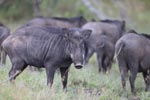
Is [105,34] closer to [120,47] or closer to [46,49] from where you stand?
[120,47]

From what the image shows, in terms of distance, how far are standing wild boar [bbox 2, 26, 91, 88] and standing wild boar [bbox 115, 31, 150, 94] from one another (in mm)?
1507

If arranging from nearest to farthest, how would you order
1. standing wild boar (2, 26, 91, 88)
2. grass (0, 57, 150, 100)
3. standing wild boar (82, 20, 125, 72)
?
grass (0, 57, 150, 100) → standing wild boar (2, 26, 91, 88) → standing wild boar (82, 20, 125, 72)

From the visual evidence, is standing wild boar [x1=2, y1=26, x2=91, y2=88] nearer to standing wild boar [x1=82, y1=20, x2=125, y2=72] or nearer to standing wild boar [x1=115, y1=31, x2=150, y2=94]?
standing wild boar [x1=115, y1=31, x2=150, y2=94]

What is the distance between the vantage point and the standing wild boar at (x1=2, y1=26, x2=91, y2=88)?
10633 millimetres

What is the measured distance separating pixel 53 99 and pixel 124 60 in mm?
3361

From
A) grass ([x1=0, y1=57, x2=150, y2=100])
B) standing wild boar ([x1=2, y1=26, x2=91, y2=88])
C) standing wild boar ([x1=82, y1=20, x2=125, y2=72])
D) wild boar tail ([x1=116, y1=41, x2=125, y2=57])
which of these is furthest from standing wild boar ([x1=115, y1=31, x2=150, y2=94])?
standing wild boar ([x1=82, y1=20, x2=125, y2=72])

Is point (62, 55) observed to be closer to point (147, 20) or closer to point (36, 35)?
point (36, 35)

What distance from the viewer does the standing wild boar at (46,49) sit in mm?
10633

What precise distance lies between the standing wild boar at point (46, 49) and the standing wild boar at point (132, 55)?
4.94 feet

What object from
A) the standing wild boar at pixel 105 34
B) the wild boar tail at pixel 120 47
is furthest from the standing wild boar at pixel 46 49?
the standing wild boar at pixel 105 34

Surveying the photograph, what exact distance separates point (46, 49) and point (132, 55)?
2207mm

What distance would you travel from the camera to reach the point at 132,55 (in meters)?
11.9

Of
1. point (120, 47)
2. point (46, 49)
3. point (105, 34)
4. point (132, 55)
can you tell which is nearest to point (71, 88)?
point (46, 49)

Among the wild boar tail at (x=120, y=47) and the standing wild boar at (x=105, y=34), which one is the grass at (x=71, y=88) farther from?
the standing wild boar at (x=105, y=34)
